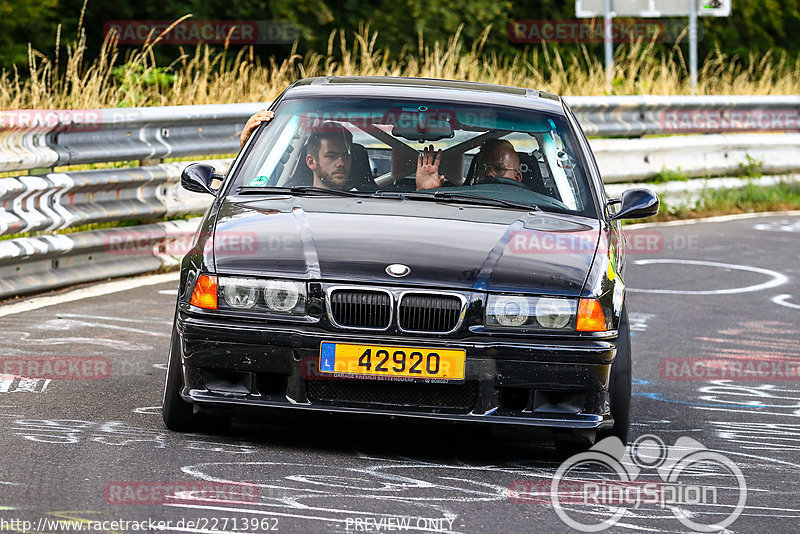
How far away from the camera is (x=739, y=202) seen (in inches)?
671

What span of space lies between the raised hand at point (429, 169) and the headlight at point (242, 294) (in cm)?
135

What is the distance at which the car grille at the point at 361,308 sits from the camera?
5441mm

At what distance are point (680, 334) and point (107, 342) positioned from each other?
11.6 feet

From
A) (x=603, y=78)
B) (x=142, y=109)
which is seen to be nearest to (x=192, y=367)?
(x=142, y=109)

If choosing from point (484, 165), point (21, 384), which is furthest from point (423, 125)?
point (21, 384)

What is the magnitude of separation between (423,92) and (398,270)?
178cm

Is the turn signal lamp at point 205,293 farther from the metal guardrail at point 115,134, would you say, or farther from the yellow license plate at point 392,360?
the metal guardrail at point 115,134

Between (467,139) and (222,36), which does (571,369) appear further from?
(222,36)

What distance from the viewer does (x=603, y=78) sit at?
61.2 ft

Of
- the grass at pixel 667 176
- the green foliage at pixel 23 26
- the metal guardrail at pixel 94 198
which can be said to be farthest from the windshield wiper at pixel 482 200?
the green foliage at pixel 23 26

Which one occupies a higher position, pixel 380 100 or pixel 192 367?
pixel 380 100

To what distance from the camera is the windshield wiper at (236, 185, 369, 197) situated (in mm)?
6500

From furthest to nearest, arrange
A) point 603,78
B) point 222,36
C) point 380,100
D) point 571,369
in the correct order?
point 222,36 < point 603,78 < point 380,100 < point 571,369

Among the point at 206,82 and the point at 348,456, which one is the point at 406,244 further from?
the point at 206,82
